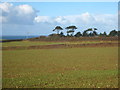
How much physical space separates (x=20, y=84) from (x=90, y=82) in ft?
11.6

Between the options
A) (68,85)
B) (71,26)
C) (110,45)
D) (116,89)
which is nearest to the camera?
(116,89)

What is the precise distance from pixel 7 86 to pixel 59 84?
8.25 feet

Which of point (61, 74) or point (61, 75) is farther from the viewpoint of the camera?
point (61, 74)

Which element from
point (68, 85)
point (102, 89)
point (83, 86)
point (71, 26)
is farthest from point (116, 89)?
point (71, 26)

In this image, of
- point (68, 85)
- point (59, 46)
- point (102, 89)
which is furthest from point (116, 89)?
point (59, 46)

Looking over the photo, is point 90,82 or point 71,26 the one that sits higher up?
point 71,26

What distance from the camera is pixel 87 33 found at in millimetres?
94188

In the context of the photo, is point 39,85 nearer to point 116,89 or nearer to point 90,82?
point 90,82

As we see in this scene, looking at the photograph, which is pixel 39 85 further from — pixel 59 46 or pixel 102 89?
Answer: pixel 59 46

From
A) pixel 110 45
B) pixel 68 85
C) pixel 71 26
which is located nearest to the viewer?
pixel 68 85

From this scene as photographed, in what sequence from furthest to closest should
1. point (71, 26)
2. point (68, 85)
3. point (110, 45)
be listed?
point (71, 26) < point (110, 45) < point (68, 85)

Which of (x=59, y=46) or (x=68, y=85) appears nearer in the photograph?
(x=68, y=85)

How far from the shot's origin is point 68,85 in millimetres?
9648

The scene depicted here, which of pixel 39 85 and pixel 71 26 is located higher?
pixel 71 26
